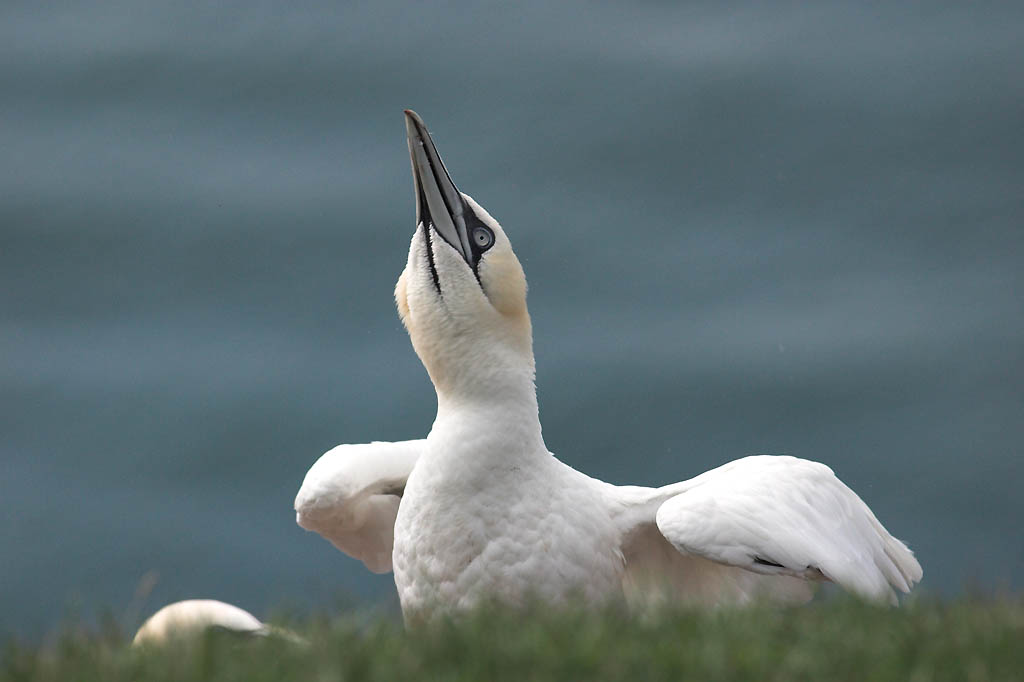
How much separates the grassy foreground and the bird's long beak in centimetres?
211

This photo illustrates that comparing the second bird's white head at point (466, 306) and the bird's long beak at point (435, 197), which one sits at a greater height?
the bird's long beak at point (435, 197)

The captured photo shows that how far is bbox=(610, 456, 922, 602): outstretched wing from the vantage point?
5.16 metres

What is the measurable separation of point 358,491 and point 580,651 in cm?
290

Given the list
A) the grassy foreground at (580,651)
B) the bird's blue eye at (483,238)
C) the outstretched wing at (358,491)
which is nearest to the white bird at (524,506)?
the bird's blue eye at (483,238)

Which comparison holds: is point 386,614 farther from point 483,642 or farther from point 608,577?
point 608,577

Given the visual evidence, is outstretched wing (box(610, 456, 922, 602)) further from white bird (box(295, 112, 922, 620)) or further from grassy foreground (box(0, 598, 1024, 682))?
grassy foreground (box(0, 598, 1024, 682))

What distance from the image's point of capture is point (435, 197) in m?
5.89

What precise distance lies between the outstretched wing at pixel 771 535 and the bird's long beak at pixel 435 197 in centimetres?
122

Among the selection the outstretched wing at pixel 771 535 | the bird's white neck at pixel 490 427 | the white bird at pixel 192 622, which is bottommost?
the outstretched wing at pixel 771 535

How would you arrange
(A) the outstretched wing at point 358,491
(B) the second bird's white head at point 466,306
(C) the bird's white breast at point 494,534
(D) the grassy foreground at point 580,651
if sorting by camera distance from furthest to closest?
(A) the outstretched wing at point 358,491, (B) the second bird's white head at point 466,306, (C) the bird's white breast at point 494,534, (D) the grassy foreground at point 580,651

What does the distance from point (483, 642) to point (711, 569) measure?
97.7 inches

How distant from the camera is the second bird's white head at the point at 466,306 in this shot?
5.56 m

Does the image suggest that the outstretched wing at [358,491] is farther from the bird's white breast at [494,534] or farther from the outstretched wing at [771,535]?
the outstretched wing at [771,535]

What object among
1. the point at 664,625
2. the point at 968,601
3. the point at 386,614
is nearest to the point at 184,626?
the point at 386,614
